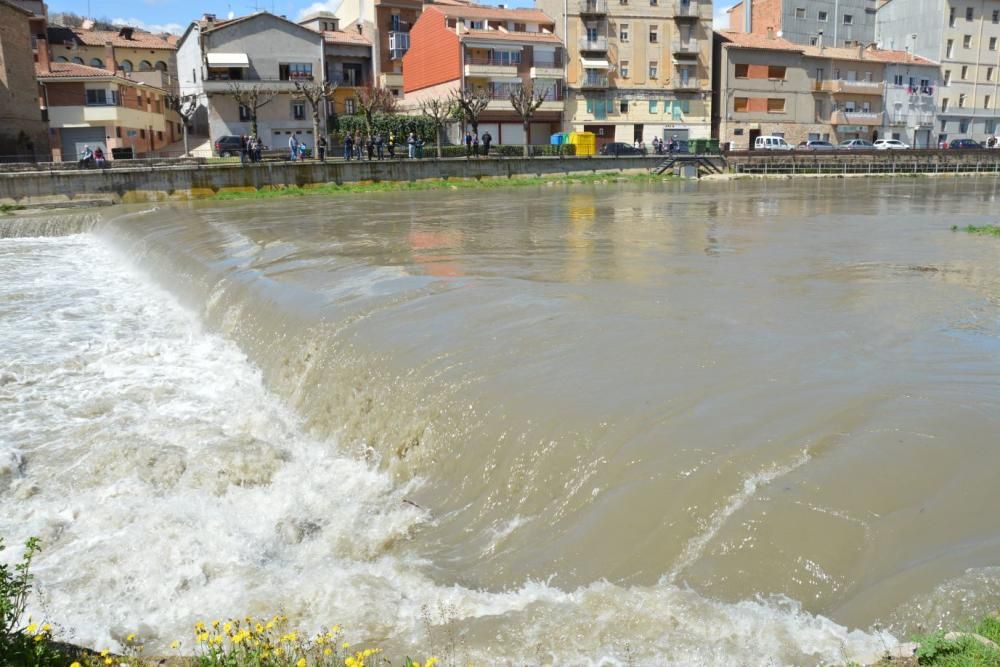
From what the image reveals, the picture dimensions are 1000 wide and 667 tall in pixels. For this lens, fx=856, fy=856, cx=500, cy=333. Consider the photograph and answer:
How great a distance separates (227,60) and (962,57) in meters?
60.2

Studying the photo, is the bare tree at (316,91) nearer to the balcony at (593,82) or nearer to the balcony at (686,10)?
the balcony at (593,82)

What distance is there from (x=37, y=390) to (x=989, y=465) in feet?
32.0

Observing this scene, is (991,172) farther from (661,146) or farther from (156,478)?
(156,478)

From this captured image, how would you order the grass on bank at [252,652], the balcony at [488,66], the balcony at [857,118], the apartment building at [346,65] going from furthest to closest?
1. the balcony at [857,118]
2. the apartment building at [346,65]
3. the balcony at [488,66]
4. the grass on bank at [252,652]

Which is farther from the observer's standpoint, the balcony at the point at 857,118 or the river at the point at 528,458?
the balcony at the point at 857,118

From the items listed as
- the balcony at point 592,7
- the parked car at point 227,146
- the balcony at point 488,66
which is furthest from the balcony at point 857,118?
the parked car at point 227,146

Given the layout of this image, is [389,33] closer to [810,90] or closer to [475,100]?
[475,100]

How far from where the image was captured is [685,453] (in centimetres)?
585

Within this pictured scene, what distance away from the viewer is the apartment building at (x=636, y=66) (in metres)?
59.2

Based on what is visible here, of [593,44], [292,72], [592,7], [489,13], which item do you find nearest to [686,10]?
[592,7]

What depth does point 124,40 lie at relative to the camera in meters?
68.5

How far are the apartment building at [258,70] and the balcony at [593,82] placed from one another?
17703 millimetres

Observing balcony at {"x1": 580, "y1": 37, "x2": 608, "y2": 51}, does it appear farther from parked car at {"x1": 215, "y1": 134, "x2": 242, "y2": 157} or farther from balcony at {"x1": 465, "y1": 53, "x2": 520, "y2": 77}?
parked car at {"x1": 215, "y1": 134, "x2": 242, "y2": 157}

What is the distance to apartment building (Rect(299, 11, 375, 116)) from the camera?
5966 centimetres
